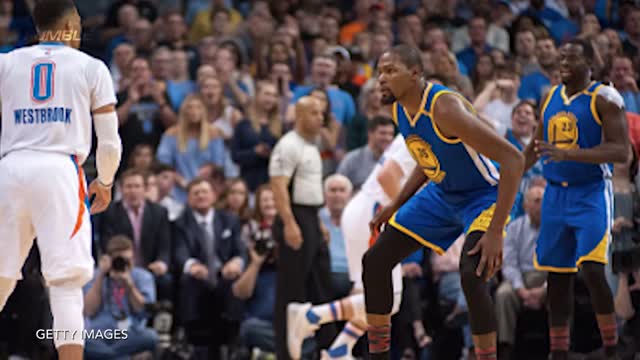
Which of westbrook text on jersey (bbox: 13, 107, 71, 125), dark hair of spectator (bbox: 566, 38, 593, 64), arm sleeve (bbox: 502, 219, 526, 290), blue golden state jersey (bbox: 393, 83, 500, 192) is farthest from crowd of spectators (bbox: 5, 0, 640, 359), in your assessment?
westbrook text on jersey (bbox: 13, 107, 71, 125)

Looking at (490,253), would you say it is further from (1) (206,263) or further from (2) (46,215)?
(1) (206,263)

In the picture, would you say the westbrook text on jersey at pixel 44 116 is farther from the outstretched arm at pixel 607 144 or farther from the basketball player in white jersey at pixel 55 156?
the outstretched arm at pixel 607 144

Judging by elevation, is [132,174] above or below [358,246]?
above

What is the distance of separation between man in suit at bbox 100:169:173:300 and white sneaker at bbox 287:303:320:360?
1405 mm

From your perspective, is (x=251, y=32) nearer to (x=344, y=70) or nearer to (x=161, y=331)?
(x=344, y=70)

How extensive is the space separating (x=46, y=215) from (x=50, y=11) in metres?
1.19

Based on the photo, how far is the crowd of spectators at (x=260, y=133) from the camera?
9234 mm

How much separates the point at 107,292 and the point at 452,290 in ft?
10.1

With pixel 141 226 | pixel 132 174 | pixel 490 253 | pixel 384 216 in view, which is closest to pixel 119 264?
pixel 141 226

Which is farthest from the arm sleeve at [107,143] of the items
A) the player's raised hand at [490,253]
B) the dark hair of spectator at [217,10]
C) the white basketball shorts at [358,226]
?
the dark hair of spectator at [217,10]

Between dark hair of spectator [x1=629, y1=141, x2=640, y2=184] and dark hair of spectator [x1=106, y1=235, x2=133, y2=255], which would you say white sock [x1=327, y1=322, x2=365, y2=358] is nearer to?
dark hair of spectator [x1=106, y1=235, x2=133, y2=255]

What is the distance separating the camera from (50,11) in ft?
19.6

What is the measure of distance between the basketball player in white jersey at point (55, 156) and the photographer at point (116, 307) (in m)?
3.00

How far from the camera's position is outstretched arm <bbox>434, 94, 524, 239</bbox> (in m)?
5.70
